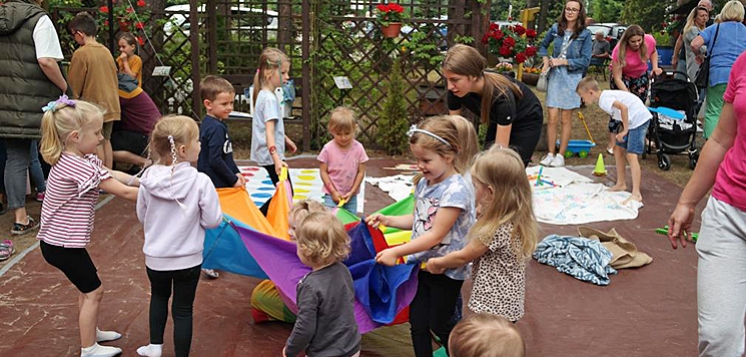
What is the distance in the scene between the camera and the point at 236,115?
335 inches

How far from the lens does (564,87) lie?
7.82 m

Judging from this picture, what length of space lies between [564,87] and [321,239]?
5692 mm

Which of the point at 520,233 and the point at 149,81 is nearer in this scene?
the point at 520,233

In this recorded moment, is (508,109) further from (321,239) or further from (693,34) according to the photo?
(693,34)

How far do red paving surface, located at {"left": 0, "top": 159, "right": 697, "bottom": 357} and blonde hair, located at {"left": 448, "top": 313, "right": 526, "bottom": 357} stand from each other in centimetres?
152

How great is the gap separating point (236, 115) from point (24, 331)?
16.6 ft

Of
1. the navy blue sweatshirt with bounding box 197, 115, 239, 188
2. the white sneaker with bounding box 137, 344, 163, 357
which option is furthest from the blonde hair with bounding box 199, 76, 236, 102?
the white sneaker with bounding box 137, 344, 163, 357

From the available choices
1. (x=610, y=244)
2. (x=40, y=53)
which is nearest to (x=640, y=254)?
(x=610, y=244)

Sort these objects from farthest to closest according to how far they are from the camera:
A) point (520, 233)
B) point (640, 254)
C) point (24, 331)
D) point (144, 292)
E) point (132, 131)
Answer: point (132, 131) → point (640, 254) → point (144, 292) → point (24, 331) → point (520, 233)

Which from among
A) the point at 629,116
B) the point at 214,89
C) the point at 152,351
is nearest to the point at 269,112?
the point at 214,89

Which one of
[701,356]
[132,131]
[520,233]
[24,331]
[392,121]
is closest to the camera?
[701,356]

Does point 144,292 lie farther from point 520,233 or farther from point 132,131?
point 132,131

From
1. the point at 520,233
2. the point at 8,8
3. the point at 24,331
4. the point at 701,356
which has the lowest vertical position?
the point at 24,331

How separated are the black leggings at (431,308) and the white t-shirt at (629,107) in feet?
12.5
